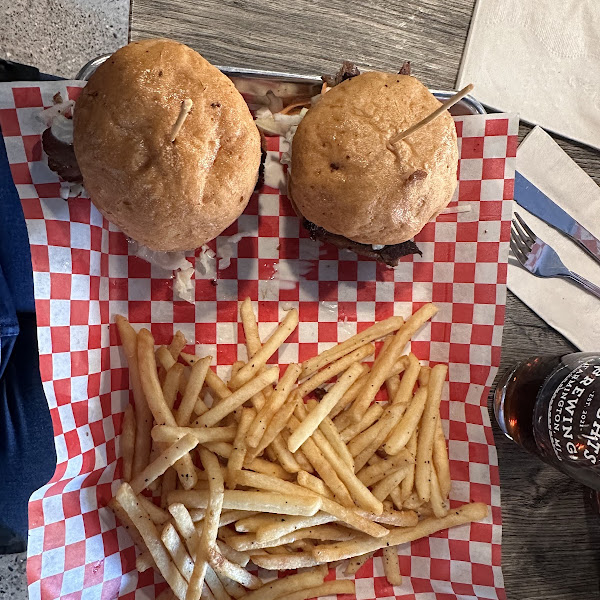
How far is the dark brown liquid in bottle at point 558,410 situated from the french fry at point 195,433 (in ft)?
3.54

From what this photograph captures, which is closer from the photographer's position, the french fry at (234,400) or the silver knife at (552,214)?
the french fry at (234,400)

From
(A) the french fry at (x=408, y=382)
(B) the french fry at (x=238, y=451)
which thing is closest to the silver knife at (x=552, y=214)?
(A) the french fry at (x=408, y=382)

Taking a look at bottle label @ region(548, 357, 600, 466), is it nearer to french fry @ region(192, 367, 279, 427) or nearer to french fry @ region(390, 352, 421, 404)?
french fry @ region(390, 352, 421, 404)

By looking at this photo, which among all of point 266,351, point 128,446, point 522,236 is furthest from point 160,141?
point 522,236

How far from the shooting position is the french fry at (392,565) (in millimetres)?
2010

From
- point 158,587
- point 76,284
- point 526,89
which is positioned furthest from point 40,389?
point 526,89

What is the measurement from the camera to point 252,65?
206 centimetres

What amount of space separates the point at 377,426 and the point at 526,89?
148cm

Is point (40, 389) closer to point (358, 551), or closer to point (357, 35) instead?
point (358, 551)

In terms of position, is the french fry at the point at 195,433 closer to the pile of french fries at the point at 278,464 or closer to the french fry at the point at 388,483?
the pile of french fries at the point at 278,464

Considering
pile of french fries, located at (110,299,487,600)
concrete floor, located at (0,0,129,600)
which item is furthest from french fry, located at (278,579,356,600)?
concrete floor, located at (0,0,129,600)

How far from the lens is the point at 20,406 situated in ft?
6.08

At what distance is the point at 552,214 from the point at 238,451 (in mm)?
1562

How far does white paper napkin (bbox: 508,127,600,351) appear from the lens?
2.20m
